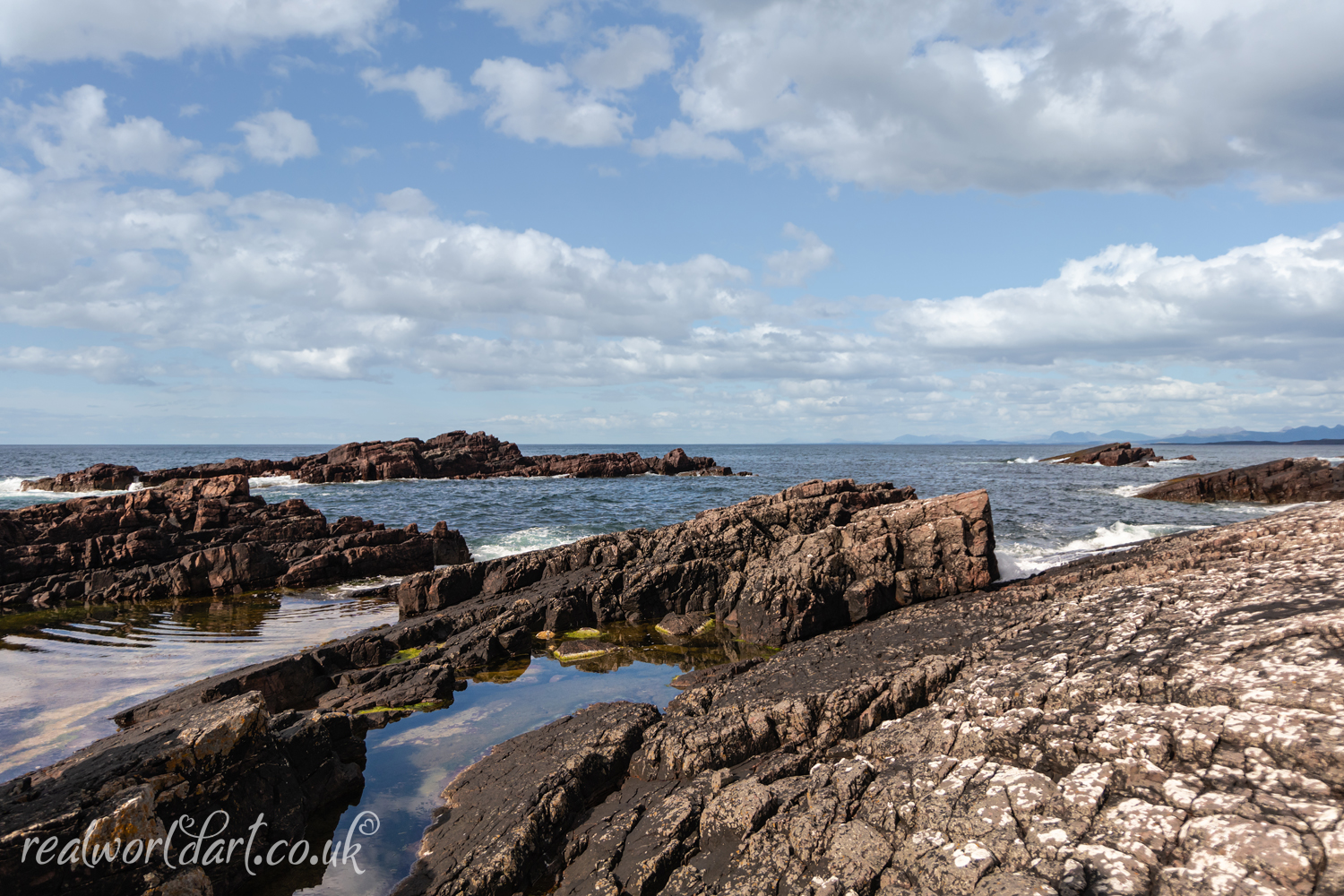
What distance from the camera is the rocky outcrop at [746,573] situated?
1425 centimetres

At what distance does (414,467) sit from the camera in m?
74.6

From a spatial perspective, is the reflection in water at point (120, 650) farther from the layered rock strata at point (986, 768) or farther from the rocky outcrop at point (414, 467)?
the rocky outcrop at point (414, 467)

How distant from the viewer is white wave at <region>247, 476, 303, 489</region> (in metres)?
64.8

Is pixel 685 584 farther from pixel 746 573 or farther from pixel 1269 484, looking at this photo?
pixel 1269 484

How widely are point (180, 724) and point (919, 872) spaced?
8000 millimetres

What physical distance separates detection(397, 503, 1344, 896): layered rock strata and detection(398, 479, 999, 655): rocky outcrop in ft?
13.3

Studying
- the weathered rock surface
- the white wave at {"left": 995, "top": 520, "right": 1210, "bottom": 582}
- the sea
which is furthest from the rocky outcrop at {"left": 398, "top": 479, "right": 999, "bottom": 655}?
the weathered rock surface

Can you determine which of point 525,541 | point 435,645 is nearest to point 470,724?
point 435,645

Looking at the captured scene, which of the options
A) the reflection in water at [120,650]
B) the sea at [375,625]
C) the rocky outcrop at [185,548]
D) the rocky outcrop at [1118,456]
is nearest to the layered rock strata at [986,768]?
the sea at [375,625]

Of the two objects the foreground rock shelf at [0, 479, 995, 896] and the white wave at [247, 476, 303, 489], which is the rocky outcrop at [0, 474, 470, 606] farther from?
the white wave at [247, 476, 303, 489]

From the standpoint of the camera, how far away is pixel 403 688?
12125mm

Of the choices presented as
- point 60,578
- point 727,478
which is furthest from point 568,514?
point 727,478

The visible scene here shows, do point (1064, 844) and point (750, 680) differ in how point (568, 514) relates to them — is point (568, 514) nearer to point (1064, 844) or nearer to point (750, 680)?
point (750, 680)

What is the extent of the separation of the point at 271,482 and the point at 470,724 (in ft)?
224
